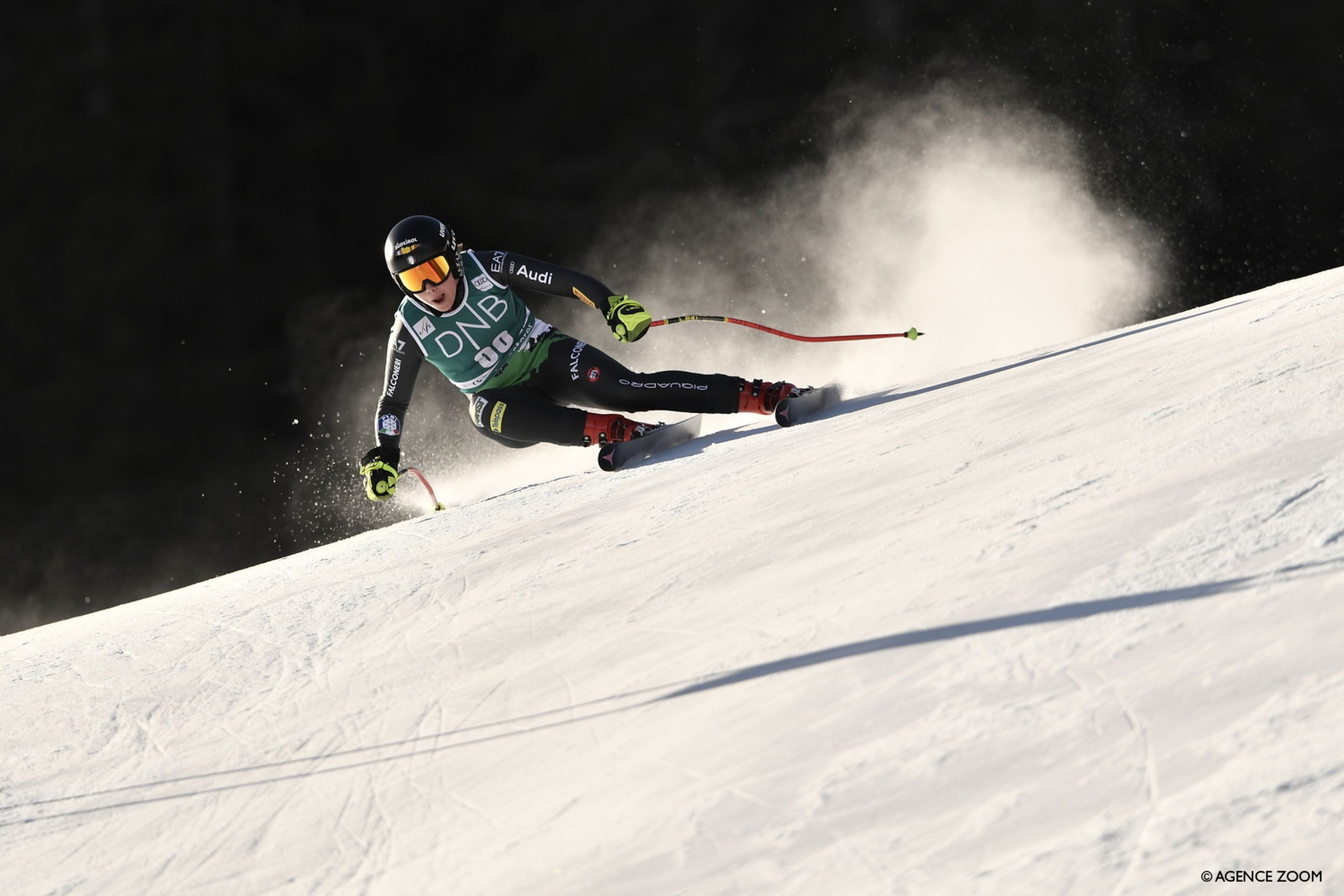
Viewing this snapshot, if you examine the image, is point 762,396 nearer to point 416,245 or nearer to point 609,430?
point 609,430

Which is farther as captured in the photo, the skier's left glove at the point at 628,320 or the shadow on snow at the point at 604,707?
the skier's left glove at the point at 628,320

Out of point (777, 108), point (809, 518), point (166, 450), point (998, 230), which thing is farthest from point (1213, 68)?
point (166, 450)

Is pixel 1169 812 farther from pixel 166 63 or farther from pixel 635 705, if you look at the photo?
pixel 166 63

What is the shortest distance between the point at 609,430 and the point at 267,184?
276 inches

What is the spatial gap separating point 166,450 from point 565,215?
3.75 meters

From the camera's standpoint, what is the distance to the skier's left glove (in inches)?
150

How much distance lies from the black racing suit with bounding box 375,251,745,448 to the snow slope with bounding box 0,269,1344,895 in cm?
92

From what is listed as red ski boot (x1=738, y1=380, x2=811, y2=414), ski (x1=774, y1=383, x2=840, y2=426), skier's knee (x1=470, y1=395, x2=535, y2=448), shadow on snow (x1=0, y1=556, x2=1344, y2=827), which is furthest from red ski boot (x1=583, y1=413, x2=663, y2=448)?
shadow on snow (x1=0, y1=556, x2=1344, y2=827)

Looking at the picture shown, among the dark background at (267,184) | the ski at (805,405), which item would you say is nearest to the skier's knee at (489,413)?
the ski at (805,405)

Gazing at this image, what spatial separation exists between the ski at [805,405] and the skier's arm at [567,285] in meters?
0.51

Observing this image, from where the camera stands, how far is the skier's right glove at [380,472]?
4.00 meters

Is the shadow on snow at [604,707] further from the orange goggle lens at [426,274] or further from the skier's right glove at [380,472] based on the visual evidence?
the orange goggle lens at [426,274]

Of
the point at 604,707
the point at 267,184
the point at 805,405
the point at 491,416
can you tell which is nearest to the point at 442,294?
the point at 491,416

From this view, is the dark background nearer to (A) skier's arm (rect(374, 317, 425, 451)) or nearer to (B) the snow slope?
(A) skier's arm (rect(374, 317, 425, 451))
